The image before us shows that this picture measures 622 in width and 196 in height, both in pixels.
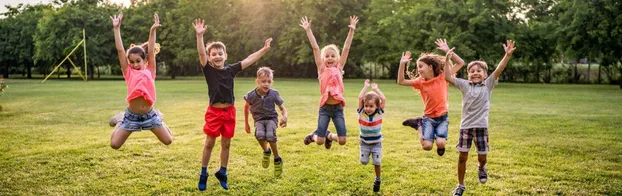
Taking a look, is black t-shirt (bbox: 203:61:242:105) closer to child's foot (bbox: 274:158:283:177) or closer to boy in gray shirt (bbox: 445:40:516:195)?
child's foot (bbox: 274:158:283:177)

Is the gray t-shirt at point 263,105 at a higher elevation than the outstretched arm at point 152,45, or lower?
lower

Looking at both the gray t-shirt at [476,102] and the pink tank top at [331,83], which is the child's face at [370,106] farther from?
the gray t-shirt at [476,102]

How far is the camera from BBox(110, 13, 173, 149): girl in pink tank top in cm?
705

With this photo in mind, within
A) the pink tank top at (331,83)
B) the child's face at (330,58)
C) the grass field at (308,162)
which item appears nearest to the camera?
the grass field at (308,162)

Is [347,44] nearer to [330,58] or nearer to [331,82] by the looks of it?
[330,58]

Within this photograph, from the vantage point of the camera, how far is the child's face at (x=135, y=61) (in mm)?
7215

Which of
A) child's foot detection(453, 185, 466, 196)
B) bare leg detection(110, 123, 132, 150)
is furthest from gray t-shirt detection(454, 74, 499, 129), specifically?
bare leg detection(110, 123, 132, 150)

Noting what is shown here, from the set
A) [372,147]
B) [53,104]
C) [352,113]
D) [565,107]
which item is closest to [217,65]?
[372,147]

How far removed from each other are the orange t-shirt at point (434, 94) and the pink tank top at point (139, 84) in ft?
12.5

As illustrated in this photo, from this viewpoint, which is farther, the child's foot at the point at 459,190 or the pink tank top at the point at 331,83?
the pink tank top at the point at 331,83

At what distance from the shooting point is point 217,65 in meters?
7.33

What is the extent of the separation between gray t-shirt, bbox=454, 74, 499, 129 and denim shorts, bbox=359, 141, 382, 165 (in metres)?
1.21

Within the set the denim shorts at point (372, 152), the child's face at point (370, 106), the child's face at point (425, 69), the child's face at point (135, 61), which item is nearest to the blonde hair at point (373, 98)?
the child's face at point (370, 106)

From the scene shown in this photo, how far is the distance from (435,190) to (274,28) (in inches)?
1739
